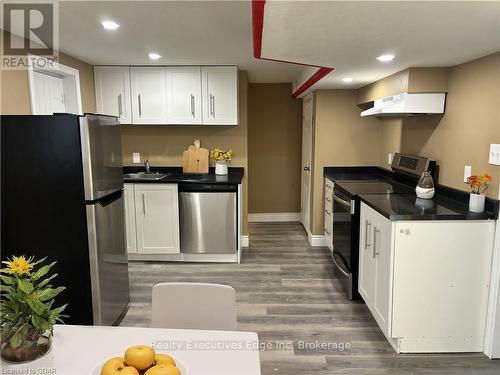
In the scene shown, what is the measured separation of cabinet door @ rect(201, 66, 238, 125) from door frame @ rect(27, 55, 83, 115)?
135cm

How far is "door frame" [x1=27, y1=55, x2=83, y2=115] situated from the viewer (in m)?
2.94

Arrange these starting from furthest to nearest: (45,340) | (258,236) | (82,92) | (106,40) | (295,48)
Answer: (258,236) < (82,92) < (106,40) < (295,48) < (45,340)

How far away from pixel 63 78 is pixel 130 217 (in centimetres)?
160

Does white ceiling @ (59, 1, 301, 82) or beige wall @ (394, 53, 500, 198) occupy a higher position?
white ceiling @ (59, 1, 301, 82)

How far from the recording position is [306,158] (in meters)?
5.21

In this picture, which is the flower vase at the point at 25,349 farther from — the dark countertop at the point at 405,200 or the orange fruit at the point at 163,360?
the dark countertop at the point at 405,200

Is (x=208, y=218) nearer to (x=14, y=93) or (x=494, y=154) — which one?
(x=14, y=93)

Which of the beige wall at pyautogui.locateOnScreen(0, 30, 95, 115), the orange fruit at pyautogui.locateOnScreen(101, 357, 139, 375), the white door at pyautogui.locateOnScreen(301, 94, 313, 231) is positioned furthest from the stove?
the beige wall at pyautogui.locateOnScreen(0, 30, 95, 115)

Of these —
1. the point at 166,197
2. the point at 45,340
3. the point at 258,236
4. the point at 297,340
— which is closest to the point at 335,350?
the point at 297,340

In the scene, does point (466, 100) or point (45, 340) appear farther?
point (466, 100)

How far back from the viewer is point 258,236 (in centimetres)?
525

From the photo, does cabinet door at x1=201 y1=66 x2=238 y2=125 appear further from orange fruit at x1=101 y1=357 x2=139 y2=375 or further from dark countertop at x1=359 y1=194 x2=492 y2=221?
orange fruit at x1=101 y1=357 x2=139 y2=375

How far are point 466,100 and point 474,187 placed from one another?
73 cm

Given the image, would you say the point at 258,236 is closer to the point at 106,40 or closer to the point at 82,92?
the point at 82,92
